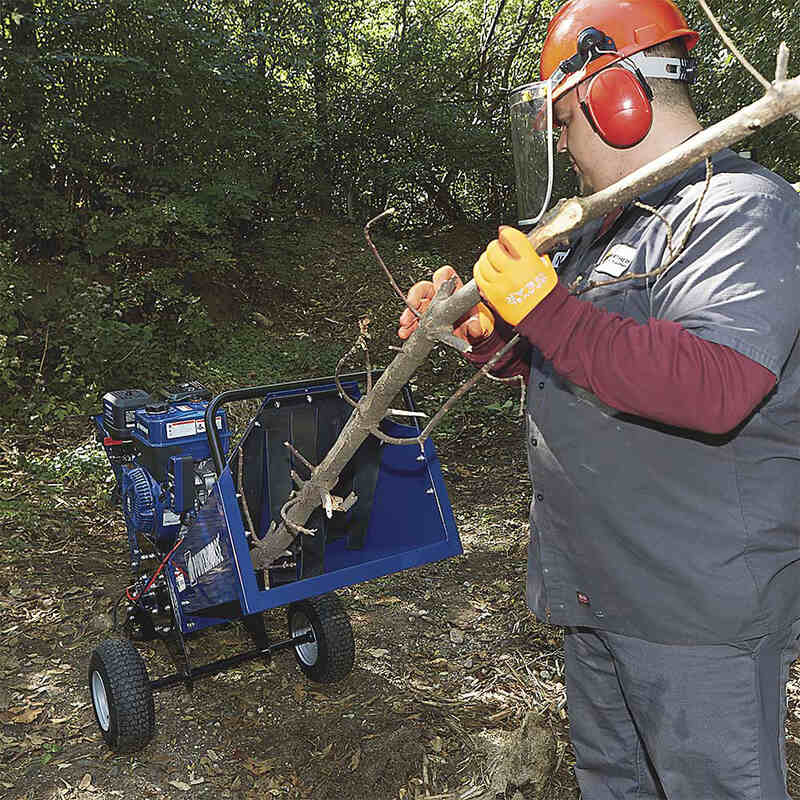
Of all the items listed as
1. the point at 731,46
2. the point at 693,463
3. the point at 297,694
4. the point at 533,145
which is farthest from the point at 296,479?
the point at 731,46

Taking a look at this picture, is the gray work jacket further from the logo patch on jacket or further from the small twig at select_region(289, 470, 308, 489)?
the small twig at select_region(289, 470, 308, 489)

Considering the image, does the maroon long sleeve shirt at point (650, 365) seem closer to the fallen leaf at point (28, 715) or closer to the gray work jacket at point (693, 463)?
the gray work jacket at point (693, 463)

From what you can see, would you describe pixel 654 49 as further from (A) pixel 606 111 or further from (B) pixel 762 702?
(B) pixel 762 702

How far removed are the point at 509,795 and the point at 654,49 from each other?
2.35m

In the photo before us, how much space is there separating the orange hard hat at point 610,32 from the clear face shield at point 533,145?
0.18 ft

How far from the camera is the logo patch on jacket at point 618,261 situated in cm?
173

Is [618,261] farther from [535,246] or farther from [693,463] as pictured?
[693,463]

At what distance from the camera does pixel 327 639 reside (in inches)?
132

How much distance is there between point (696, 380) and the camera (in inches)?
55.1

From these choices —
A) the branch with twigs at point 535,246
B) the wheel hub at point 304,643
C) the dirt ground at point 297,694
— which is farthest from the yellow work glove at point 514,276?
the wheel hub at point 304,643

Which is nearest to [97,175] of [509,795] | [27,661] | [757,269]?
[27,661]

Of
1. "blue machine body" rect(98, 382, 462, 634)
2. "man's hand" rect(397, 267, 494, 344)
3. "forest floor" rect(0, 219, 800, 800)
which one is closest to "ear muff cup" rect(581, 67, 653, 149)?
"man's hand" rect(397, 267, 494, 344)

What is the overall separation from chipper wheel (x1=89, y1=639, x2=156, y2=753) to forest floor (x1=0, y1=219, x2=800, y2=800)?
0.11 meters

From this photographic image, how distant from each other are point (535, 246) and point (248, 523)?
5.27ft
